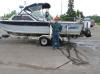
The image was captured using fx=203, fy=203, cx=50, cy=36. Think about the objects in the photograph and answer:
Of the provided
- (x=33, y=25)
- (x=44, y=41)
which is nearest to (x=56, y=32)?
(x=44, y=41)

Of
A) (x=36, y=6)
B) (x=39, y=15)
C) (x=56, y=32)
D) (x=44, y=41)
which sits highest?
(x=36, y=6)

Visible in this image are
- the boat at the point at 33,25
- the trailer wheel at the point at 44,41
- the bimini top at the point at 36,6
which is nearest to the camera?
the boat at the point at 33,25

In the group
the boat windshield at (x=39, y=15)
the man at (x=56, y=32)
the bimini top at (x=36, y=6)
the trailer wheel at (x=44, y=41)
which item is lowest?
the trailer wheel at (x=44, y=41)

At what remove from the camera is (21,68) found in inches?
291

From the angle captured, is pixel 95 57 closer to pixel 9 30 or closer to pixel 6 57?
pixel 6 57

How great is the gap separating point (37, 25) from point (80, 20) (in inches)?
109

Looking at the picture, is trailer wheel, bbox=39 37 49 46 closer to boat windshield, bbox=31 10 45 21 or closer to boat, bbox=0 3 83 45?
boat, bbox=0 3 83 45

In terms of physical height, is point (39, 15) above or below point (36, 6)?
below

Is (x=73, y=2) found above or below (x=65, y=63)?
above

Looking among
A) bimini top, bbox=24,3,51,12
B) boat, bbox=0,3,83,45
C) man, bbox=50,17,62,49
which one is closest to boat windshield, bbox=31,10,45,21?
boat, bbox=0,3,83,45

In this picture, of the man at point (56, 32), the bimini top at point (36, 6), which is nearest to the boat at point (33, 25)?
the bimini top at point (36, 6)

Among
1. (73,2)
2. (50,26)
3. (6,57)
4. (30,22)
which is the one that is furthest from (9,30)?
(73,2)

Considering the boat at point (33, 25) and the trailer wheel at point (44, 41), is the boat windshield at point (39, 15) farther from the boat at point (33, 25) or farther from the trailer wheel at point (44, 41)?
the trailer wheel at point (44, 41)

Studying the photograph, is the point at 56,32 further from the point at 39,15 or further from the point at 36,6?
the point at 36,6
